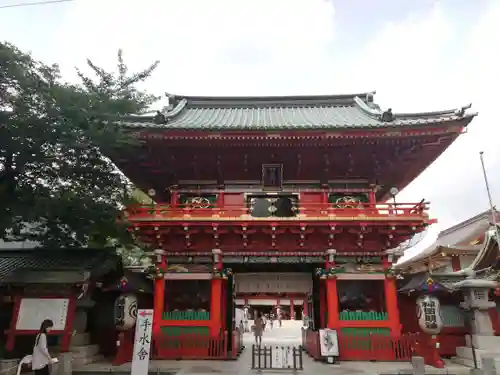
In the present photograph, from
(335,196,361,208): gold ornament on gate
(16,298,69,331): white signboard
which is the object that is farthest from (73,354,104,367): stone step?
(335,196,361,208): gold ornament on gate

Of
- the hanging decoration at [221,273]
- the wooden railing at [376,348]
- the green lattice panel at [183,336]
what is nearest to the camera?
the wooden railing at [376,348]

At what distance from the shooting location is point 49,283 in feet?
38.7

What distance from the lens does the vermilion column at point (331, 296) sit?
12.7m

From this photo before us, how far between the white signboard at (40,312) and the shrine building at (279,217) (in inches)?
118

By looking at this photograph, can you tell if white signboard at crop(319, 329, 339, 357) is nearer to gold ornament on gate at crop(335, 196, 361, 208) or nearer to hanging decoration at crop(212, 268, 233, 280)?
hanging decoration at crop(212, 268, 233, 280)

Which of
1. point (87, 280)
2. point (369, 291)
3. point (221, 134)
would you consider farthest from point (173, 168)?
point (369, 291)

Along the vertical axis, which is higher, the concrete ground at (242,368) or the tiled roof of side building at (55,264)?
the tiled roof of side building at (55,264)

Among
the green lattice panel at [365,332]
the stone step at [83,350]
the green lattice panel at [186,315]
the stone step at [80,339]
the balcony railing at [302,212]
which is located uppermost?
the balcony railing at [302,212]

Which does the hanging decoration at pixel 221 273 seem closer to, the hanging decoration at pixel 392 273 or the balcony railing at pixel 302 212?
the balcony railing at pixel 302 212

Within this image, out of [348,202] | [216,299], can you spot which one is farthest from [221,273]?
[348,202]

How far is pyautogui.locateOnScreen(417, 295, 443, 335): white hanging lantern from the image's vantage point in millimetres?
11727

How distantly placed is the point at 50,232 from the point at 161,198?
15.8 feet

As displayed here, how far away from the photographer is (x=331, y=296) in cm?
1295

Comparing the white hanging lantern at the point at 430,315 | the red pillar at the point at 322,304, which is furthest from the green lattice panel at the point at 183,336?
the white hanging lantern at the point at 430,315
